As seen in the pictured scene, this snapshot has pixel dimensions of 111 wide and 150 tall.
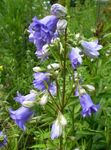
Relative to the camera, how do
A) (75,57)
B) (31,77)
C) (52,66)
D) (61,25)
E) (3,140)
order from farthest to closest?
(31,77) → (3,140) → (52,66) → (75,57) → (61,25)

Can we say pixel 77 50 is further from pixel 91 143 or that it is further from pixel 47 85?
pixel 91 143

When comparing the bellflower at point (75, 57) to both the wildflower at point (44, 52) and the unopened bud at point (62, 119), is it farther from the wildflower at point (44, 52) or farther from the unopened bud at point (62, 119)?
the unopened bud at point (62, 119)

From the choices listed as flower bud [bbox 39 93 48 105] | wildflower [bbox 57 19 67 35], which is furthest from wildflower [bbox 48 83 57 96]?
wildflower [bbox 57 19 67 35]

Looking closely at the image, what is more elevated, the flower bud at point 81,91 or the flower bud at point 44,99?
the flower bud at point 81,91

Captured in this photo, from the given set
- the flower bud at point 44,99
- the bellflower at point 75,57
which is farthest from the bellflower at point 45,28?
the flower bud at point 44,99

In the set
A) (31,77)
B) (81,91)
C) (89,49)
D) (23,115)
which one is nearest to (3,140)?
(23,115)

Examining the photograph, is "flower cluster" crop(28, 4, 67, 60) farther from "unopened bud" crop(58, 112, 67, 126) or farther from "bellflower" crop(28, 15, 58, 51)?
"unopened bud" crop(58, 112, 67, 126)


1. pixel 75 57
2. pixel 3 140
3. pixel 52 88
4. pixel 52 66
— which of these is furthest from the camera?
pixel 3 140

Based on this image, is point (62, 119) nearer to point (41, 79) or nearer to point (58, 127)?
point (58, 127)

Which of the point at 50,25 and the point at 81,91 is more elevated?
the point at 50,25

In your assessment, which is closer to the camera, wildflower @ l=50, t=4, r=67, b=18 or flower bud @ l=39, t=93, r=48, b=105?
wildflower @ l=50, t=4, r=67, b=18

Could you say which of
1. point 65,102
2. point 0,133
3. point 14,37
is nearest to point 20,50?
point 14,37
